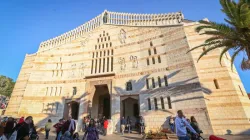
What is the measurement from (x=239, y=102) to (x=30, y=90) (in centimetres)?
2487

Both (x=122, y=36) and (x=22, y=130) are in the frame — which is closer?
(x=22, y=130)

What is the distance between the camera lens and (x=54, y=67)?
21906 mm

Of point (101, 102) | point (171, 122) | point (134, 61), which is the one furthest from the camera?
point (101, 102)

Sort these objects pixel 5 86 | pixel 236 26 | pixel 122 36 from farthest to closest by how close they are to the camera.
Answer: pixel 5 86 → pixel 122 36 → pixel 236 26

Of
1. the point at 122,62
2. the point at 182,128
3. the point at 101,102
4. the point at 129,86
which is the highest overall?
the point at 122,62

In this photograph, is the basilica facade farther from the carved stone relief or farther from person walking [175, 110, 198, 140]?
person walking [175, 110, 198, 140]

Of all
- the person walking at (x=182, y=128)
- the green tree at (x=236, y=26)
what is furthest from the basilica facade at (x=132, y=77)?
the person walking at (x=182, y=128)

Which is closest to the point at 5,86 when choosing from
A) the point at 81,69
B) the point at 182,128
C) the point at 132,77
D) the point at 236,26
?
the point at 81,69

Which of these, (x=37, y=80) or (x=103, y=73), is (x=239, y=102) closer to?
(x=103, y=73)

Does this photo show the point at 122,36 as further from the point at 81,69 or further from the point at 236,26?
the point at 236,26

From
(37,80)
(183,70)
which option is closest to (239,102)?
(183,70)

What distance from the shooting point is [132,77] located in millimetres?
17750

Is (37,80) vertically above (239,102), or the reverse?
(37,80)

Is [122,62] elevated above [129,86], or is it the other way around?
[122,62]
